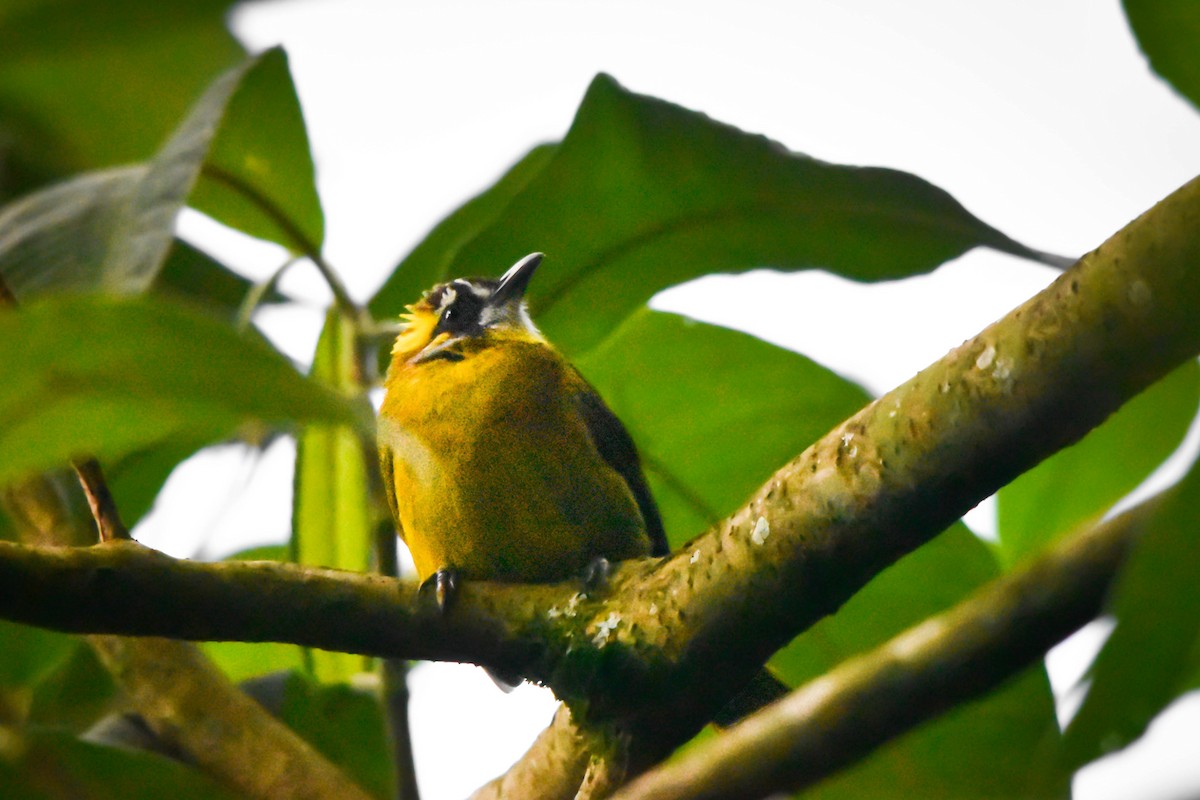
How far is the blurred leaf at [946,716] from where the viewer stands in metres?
1.81

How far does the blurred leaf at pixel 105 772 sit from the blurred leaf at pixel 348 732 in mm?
779

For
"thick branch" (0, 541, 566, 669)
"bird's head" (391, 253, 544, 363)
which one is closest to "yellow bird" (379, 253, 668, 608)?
"bird's head" (391, 253, 544, 363)

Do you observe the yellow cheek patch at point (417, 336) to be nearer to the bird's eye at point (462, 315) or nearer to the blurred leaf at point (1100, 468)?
the bird's eye at point (462, 315)

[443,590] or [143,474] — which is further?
[143,474]

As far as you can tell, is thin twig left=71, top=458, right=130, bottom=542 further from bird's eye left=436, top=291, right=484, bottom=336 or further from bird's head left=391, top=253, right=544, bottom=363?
bird's eye left=436, top=291, right=484, bottom=336

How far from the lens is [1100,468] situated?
78.3 inches

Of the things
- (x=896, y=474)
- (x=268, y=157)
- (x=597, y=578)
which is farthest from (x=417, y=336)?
(x=896, y=474)

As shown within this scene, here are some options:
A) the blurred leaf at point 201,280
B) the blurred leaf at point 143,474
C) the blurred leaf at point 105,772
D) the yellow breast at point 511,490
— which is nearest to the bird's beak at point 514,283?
the yellow breast at point 511,490

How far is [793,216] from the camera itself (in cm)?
201

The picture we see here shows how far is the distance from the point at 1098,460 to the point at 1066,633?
1161mm

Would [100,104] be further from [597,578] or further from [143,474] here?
[597,578]

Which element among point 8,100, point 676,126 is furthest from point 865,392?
point 8,100

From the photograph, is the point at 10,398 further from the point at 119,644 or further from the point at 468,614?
the point at 119,644

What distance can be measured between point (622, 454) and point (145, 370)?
5.73ft
